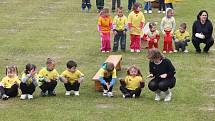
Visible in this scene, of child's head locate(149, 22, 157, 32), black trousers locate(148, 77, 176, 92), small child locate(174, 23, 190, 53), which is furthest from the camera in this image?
small child locate(174, 23, 190, 53)

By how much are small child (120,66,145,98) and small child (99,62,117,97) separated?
0.26m

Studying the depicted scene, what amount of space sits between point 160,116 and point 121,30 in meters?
6.82

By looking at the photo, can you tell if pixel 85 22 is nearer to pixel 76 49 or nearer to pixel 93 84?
pixel 76 49

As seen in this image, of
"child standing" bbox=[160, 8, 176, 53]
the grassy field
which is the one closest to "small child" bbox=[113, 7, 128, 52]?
the grassy field

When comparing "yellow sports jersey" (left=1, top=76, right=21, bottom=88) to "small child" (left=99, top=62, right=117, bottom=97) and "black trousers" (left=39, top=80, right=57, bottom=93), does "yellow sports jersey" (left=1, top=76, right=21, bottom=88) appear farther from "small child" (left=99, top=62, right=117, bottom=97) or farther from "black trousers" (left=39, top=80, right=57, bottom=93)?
"small child" (left=99, top=62, right=117, bottom=97)

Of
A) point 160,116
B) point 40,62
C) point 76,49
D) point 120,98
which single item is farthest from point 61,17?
point 160,116

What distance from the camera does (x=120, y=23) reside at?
1645 centimetres

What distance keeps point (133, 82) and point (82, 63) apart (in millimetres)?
3888

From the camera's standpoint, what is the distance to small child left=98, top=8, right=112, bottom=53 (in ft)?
53.8

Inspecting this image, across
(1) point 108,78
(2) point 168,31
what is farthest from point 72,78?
(2) point 168,31

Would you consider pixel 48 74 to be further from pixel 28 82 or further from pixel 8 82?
pixel 8 82

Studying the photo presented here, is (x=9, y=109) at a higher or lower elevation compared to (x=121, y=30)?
lower

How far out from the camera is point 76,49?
17031mm

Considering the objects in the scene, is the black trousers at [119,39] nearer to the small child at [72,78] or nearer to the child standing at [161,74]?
the small child at [72,78]
